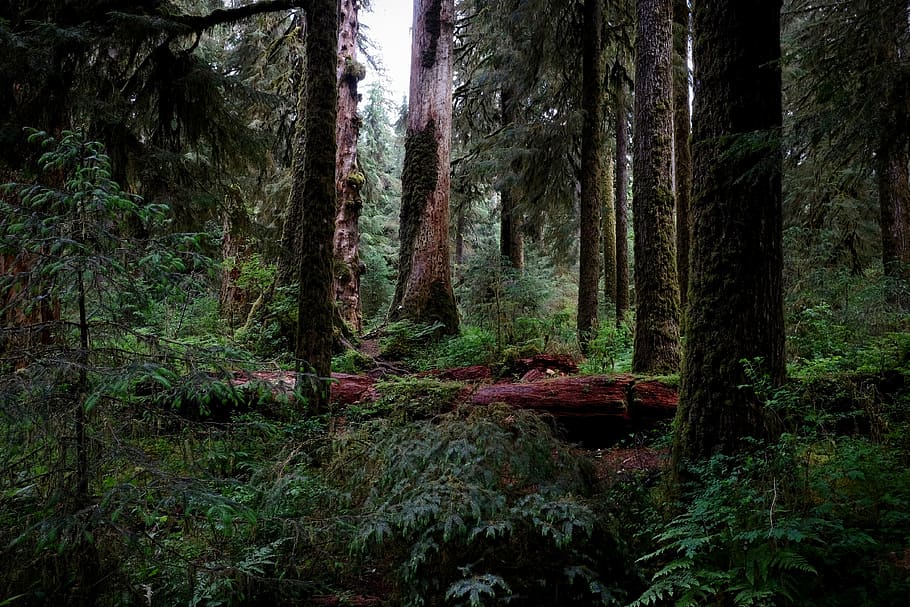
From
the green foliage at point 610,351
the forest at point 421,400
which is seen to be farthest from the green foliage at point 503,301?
the forest at point 421,400

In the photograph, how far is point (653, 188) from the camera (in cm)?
755

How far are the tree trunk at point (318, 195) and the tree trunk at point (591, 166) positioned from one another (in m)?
5.85

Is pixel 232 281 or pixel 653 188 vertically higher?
pixel 653 188

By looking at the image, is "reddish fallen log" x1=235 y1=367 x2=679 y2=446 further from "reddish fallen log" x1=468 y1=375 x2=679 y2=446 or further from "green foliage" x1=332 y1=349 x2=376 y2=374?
"green foliage" x1=332 y1=349 x2=376 y2=374

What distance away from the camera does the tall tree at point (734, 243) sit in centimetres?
347

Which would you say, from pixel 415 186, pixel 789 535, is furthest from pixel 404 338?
pixel 789 535

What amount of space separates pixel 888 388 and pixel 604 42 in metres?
9.15

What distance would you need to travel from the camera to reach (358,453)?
3.99m

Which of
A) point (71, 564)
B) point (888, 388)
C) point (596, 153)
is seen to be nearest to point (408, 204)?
point (596, 153)

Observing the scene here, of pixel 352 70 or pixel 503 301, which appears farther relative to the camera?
pixel 352 70

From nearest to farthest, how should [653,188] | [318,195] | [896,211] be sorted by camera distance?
[318,195] → [653,188] → [896,211]

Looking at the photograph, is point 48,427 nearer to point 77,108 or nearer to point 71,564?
point 71,564

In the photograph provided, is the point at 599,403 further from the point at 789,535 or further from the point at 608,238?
the point at 608,238

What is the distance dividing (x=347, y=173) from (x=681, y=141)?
662cm
